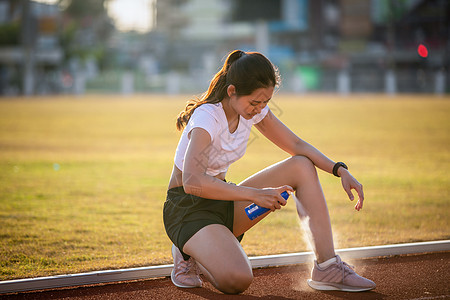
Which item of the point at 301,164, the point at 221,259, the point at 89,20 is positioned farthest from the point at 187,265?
the point at 89,20

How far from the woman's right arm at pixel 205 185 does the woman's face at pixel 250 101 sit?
0.25 m

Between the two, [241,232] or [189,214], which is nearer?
[189,214]

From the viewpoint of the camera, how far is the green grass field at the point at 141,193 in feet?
16.5

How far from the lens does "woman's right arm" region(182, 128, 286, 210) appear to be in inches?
133

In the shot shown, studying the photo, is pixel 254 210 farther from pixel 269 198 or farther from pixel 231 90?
pixel 231 90

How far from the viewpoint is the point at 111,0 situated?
86938 millimetres

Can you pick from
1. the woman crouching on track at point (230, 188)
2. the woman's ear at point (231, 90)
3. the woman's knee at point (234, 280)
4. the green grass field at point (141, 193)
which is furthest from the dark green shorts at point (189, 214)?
the green grass field at point (141, 193)

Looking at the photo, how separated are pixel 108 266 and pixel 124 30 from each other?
3543 inches

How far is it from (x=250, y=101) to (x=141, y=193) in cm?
472

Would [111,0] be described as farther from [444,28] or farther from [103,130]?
[103,130]

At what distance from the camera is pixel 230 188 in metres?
3.43

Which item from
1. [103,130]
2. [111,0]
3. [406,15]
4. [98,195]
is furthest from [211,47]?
[98,195]

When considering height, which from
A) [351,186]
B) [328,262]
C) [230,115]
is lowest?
[328,262]

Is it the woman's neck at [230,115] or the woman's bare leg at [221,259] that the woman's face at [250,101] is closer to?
the woman's neck at [230,115]
